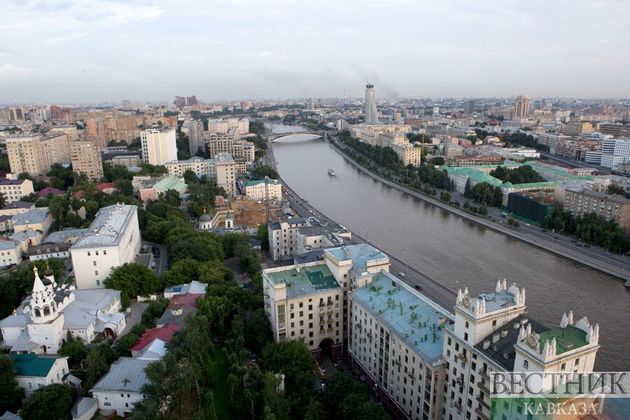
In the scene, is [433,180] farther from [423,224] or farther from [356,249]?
[356,249]

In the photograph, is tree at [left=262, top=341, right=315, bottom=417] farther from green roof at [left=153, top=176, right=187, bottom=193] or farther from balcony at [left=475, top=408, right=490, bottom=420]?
green roof at [left=153, top=176, right=187, bottom=193]

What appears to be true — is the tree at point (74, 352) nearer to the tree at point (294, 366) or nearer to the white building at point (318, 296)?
the tree at point (294, 366)

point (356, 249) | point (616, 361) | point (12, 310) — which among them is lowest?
point (616, 361)

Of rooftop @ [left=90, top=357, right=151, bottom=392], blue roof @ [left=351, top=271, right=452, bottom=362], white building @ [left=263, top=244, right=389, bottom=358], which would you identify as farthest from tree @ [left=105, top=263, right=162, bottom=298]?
blue roof @ [left=351, top=271, right=452, bottom=362]

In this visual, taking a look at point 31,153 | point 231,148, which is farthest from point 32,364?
point 231,148

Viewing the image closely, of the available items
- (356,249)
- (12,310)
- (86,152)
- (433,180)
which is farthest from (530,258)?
(86,152)
